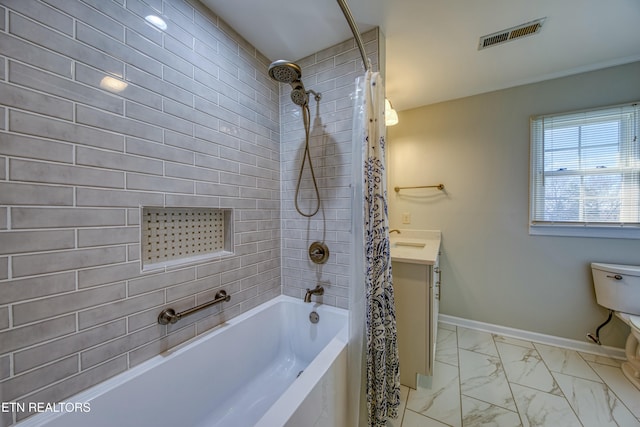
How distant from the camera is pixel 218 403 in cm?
117

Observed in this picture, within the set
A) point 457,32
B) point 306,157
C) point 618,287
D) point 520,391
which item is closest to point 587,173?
point 618,287

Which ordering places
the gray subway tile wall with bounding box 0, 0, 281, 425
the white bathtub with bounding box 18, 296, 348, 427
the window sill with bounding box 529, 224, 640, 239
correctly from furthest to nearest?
→ the window sill with bounding box 529, 224, 640, 239, the white bathtub with bounding box 18, 296, 348, 427, the gray subway tile wall with bounding box 0, 0, 281, 425

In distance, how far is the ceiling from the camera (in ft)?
3.99

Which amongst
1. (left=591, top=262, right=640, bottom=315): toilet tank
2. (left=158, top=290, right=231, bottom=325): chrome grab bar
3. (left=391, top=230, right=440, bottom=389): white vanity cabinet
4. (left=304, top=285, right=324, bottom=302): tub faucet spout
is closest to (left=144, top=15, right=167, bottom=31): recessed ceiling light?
(left=158, top=290, right=231, bottom=325): chrome grab bar

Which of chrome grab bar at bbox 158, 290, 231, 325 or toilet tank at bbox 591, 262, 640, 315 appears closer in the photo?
chrome grab bar at bbox 158, 290, 231, 325

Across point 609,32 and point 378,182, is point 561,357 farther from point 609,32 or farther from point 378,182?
point 609,32

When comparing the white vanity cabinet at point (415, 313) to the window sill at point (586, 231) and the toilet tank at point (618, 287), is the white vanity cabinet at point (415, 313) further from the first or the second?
the toilet tank at point (618, 287)

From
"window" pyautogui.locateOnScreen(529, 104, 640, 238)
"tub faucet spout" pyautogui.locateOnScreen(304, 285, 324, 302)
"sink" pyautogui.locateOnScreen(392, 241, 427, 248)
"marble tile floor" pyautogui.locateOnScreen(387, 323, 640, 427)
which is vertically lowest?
"marble tile floor" pyautogui.locateOnScreen(387, 323, 640, 427)

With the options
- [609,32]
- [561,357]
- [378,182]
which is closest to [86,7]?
[378,182]

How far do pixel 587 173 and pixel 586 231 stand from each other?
0.48m

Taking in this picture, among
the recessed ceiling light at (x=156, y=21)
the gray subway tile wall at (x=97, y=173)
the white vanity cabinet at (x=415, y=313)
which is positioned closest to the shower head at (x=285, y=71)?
the gray subway tile wall at (x=97, y=173)

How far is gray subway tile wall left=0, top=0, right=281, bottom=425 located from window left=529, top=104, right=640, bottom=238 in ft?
8.58

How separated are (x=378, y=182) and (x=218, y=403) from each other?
4.84 feet

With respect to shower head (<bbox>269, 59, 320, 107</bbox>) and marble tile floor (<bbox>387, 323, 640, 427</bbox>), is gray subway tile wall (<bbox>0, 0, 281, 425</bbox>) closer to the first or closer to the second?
shower head (<bbox>269, 59, 320, 107</bbox>)
